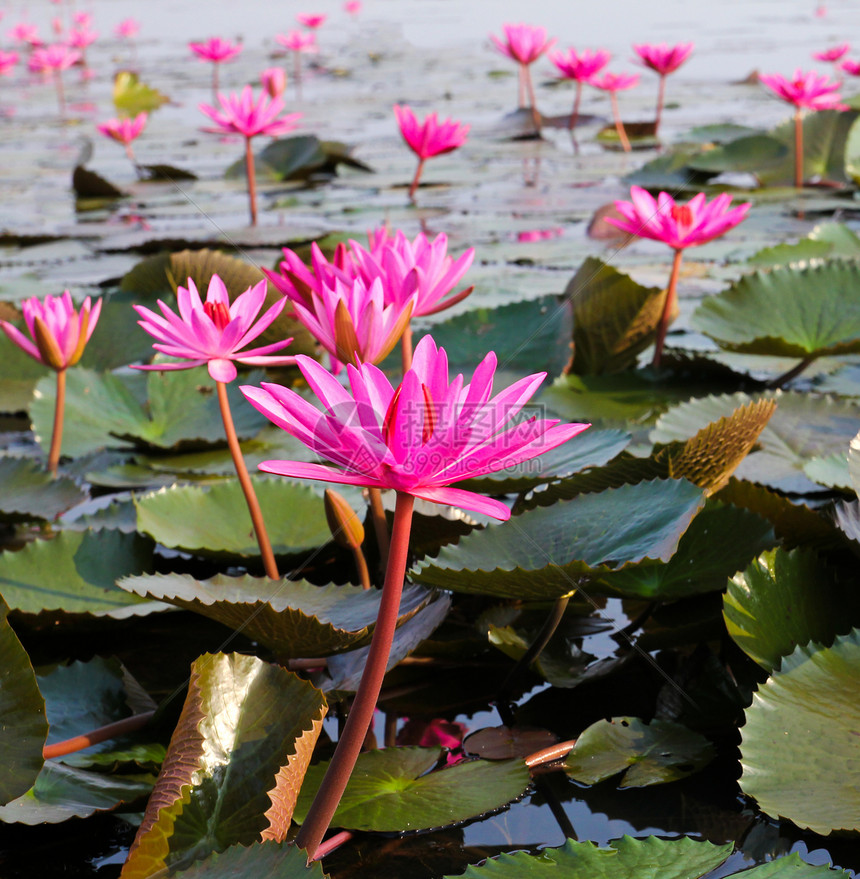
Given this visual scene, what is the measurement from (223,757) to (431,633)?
0.31 metres

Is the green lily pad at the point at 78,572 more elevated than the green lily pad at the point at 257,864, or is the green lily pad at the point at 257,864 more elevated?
the green lily pad at the point at 257,864

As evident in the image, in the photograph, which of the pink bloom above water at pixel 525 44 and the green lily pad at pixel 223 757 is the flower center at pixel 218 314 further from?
the pink bloom above water at pixel 525 44

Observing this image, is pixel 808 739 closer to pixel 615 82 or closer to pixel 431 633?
pixel 431 633

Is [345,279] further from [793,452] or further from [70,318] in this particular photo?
[793,452]

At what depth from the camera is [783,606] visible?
1.10 metres

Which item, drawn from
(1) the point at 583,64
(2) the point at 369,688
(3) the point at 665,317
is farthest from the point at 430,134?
(2) the point at 369,688

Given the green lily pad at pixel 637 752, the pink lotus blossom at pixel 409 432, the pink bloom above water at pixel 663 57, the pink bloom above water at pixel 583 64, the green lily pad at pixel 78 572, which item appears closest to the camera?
the pink lotus blossom at pixel 409 432

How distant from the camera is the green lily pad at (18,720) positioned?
0.87 meters

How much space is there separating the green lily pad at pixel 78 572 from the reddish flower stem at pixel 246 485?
0.53ft

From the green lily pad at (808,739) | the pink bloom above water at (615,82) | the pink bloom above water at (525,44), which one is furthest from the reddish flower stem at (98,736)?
the pink bloom above water at (525,44)

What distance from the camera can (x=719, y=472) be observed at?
1.26m

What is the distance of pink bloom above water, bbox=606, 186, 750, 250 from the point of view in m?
1.91

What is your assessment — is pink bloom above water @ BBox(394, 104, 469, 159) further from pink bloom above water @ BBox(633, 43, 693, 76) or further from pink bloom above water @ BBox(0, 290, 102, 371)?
pink bloom above water @ BBox(0, 290, 102, 371)

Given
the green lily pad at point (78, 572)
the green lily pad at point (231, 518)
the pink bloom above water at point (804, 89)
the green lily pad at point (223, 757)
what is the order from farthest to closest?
the pink bloom above water at point (804, 89)
the green lily pad at point (231, 518)
the green lily pad at point (78, 572)
the green lily pad at point (223, 757)
